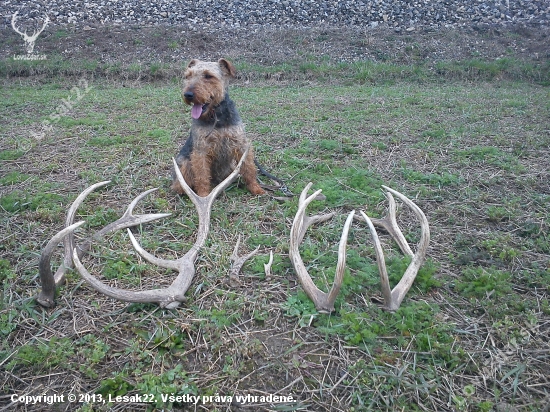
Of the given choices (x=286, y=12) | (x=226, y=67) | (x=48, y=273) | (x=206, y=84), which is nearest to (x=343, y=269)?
(x=48, y=273)

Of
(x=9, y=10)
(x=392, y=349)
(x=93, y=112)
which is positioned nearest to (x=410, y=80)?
(x=93, y=112)

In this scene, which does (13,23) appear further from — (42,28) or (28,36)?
(28,36)

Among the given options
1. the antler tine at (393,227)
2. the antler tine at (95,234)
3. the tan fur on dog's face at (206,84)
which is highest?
the tan fur on dog's face at (206,84)

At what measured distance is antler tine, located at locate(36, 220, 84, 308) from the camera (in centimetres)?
262

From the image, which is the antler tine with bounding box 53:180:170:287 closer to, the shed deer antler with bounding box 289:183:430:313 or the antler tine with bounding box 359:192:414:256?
the shed deer antler with bounding box 289:183:430:313

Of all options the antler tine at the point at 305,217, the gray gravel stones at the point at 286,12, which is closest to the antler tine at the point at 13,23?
the gray gravel stones at the point at 286,12

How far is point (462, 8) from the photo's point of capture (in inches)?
668

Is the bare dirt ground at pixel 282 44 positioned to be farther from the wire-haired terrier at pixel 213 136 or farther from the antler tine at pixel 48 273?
the antler tine at pixel 48 273

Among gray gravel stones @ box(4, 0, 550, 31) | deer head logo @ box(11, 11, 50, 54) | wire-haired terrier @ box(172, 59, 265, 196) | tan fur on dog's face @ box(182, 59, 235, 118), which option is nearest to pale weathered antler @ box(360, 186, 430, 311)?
wire-haired terrier @ box(172, 59, 265, 196)

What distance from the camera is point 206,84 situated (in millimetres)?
4320

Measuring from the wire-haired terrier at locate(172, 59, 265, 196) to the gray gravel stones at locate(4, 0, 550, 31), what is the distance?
1379 cm

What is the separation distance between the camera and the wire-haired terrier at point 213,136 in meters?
4.39

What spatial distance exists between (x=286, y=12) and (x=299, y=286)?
55.8 ft

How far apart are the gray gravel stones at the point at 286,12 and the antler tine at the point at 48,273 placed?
16.1 meters
